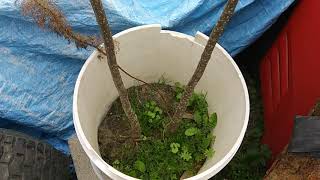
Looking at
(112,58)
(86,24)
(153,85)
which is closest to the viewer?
(112,58)

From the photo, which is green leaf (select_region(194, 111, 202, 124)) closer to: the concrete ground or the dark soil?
the dark soil

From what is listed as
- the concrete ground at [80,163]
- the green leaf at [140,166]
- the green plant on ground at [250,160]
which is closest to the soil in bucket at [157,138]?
the green leaf at [140,166]

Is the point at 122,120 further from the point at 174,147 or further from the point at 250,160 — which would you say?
the point at 250,160

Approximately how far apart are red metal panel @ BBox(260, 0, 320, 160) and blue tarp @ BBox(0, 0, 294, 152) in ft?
0.29

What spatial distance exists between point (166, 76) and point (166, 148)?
226mm

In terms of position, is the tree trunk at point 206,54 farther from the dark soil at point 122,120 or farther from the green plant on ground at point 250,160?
the green plant on ground at point 250,160

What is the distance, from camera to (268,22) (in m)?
1.39

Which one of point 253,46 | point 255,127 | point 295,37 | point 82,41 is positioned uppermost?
point 82,41

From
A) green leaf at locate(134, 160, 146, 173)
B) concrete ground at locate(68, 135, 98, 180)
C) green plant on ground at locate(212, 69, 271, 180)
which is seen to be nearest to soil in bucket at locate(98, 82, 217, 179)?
green leaf at locate(134, 160, 146, 173)

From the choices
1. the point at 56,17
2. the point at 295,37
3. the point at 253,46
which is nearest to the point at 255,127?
the point at 253,46

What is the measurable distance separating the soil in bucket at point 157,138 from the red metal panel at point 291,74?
25cm

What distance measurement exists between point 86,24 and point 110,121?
0.89 feet

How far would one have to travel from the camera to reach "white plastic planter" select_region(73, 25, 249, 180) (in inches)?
43.2

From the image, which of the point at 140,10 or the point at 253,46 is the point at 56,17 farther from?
the point at 253,46
